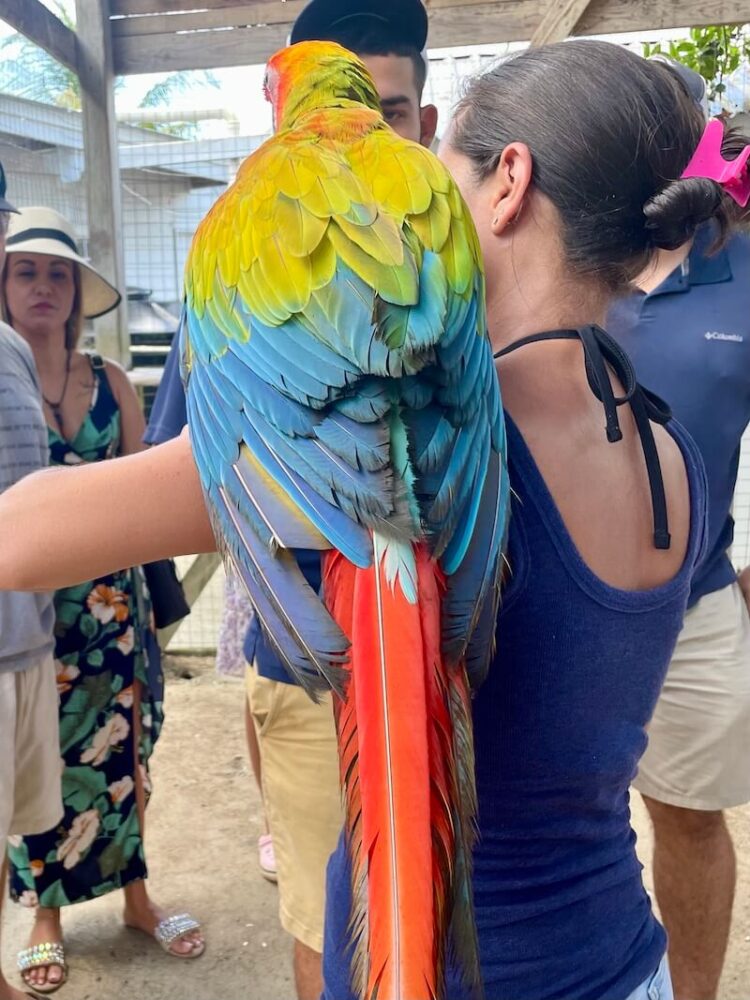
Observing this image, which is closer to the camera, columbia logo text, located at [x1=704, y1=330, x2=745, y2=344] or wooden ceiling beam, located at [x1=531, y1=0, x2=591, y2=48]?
columbia logo text, located at [x1=704, y1=330, x2=745, y2=344]

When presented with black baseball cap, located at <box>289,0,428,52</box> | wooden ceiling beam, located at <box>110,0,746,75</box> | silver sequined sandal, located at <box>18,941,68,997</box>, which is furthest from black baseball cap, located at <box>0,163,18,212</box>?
silver sequined sandal, located at <box>18,941,68,997</box>

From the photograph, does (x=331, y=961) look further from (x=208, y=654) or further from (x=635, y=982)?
(x=208, y=654)

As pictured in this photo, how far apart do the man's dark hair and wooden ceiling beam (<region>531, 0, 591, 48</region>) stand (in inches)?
37.2

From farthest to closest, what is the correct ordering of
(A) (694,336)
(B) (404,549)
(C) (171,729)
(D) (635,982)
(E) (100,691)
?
(C) (171,729) < (E) (100,691) < (A) (694,336) < (D) (635,982) < (B) (404,549)

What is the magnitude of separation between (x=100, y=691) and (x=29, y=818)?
15.5 inches

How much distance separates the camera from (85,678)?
2.31 m

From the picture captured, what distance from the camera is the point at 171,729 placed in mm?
3584

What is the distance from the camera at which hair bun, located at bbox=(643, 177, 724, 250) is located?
89cm

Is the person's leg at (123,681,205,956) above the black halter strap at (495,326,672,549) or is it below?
below

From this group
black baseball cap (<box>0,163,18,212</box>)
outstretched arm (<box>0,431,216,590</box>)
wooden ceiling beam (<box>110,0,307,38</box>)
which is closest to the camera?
outstretched arm (<box>0,431,216,590</box>)

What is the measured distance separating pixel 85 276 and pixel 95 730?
1.31 meters

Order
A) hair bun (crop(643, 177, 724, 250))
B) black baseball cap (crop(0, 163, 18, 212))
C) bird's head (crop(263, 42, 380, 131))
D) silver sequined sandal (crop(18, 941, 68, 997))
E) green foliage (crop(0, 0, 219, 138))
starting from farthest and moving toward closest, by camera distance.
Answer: green foliage (crop(0, 0, 219, 138)) < silver sequined sandal (crop(18, 941, 68, 997)) < black baseball cap (crop(0, 163, 18, 212)) < bird's head (crop(263, 42, 380, 131)) < hair bun (crop(643, 177, 724, 250))

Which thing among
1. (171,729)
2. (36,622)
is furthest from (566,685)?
(171,729)

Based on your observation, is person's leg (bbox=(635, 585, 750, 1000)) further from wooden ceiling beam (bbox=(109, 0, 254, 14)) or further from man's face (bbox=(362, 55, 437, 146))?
wooden ceiling beam (bbox=(109, 0, 254, 14))
